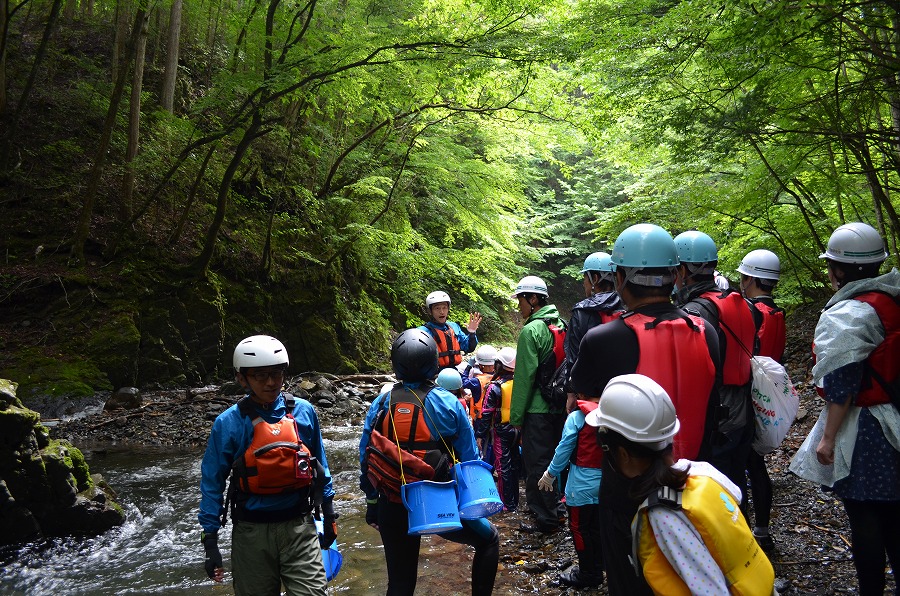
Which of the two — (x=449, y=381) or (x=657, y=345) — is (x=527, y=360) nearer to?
(x=449, y=381)

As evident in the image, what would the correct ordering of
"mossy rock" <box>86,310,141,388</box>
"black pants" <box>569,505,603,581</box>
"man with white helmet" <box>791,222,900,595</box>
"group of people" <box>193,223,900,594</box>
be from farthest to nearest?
"mossy rock" <box>86,310,141,388</box> < "black pants" <box>569,505,603,581</box> < "man with white helmet" <box>791,222,900,595</box> < "group of people" <box>193,223,900,594</box>

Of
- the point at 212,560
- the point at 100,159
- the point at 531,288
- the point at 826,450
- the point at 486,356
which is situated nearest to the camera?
the point at 826,450

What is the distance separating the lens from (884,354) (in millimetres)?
3002

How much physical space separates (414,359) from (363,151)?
14523 mm

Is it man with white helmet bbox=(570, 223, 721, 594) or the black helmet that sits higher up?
man with white helmet bbox=(570, 223, 721, 594)

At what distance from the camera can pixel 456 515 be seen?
128 inches

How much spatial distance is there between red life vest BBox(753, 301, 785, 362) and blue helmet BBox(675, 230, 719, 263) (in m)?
1.20

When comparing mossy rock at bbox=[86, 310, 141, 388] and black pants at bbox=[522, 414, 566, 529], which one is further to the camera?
mossy rock at bbox=[86, 310, 141, 388]

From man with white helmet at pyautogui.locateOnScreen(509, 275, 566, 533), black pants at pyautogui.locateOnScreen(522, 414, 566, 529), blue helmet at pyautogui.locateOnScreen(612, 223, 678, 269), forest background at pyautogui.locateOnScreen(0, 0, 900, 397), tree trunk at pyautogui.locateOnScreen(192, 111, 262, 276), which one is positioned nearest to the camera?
blue helmet at pyautogui.locateOnScreen(612, 223, 678, 269)

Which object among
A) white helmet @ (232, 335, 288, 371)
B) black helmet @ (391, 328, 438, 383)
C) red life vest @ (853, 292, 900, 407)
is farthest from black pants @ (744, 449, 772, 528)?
white helmet @ (232, 335, 288, 371)

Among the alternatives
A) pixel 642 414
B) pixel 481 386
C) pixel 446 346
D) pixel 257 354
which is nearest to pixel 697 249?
pixel 642 414

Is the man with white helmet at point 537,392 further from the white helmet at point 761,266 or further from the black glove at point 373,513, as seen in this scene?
the black glove at point 373,513

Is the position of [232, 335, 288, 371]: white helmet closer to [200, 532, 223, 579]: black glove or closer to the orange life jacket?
[200, 532, 223, 579]: black glove

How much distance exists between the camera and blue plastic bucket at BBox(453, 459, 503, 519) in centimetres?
337
